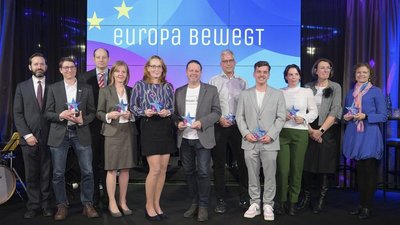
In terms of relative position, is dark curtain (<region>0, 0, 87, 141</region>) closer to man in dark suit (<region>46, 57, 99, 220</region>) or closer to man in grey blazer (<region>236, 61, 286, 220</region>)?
man in dark suit (<region>46, 57, 99, 220</region>)

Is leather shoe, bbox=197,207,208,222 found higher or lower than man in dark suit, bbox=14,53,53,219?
lower

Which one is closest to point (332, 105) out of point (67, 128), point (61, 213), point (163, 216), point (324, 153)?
point (324, 153)

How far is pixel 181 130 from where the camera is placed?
4.03 metres

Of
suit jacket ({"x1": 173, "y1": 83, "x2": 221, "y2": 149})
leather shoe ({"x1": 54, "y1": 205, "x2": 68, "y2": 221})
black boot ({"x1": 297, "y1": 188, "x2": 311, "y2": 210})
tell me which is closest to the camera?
suit jacket ({"x1": 173, "y1": 83, "x2": 221, "y2": 149})

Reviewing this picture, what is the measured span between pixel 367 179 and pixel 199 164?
72.1 inches

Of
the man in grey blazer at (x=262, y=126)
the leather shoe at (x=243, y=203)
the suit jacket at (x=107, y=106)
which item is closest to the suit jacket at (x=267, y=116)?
the man in grey blazer at (x=262, y=126)

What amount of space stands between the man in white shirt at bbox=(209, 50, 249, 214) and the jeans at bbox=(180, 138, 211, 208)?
39 cm

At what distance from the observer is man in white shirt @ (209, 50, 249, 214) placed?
442cm

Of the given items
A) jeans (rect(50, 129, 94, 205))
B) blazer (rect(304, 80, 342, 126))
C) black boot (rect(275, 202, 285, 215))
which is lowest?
black boot (rect(275, 202, 285, 215))

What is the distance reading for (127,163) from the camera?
4059 mm

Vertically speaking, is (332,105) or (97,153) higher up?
(332,105)

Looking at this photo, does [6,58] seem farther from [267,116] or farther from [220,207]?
[267,116]

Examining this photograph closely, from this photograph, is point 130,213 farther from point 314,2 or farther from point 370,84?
point 314,2

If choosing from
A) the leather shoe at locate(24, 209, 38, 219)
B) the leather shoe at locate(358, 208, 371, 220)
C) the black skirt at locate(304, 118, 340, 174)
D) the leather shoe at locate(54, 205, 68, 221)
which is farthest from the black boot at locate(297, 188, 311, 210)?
the leather shoe at locate(24, 209, 38, 219)
